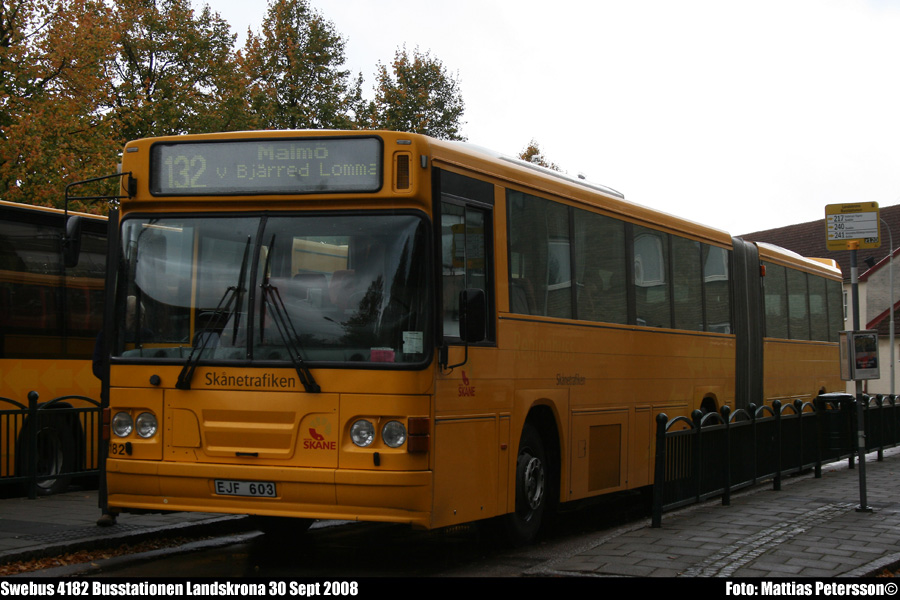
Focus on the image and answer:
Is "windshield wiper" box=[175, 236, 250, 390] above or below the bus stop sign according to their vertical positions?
below

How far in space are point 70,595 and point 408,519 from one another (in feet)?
7.44

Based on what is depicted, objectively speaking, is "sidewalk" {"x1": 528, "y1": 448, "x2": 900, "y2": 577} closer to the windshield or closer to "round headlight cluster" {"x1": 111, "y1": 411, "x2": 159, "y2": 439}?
the windshield

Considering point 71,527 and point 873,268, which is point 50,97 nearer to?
point 71,527

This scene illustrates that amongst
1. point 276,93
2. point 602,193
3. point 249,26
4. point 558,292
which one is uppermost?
point 249,26

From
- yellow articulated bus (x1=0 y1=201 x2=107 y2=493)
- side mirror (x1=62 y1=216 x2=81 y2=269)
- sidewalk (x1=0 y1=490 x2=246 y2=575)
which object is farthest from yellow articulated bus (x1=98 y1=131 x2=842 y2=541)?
yellow articulated bus (x1=0 y1=201 x2=107 y2=493)

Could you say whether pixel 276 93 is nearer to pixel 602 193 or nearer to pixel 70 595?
pixel 602 193

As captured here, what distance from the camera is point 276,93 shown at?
40.4 m

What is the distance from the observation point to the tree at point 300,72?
3944cm

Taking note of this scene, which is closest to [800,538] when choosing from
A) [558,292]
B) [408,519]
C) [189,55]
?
[558,292]

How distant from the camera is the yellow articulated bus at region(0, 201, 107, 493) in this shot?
1310 cm

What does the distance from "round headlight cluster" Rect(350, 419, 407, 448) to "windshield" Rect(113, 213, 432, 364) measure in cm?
45

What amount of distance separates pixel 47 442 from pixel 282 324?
252 inches

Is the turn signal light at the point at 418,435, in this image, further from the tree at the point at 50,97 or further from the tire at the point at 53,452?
the tree at the point at 50,97
